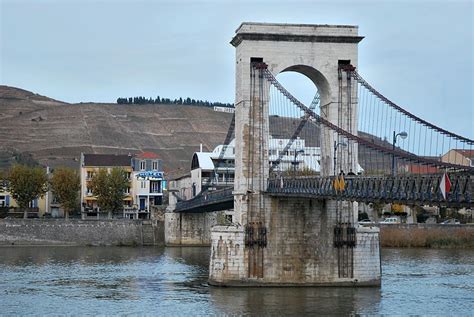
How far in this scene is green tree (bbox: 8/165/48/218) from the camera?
101250 mm

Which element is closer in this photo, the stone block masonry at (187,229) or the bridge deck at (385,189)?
the bridge deck at (385,189)

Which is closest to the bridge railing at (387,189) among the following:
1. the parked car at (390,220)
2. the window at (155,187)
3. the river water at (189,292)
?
the river water at (189,292)

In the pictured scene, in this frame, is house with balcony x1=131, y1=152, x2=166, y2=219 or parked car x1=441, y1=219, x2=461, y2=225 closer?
parked car x1=441, y1=219, x2=461, y2=225

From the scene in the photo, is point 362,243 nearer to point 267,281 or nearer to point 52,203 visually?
point 267,281

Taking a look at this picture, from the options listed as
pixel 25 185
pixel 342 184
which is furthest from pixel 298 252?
pixel 25 185

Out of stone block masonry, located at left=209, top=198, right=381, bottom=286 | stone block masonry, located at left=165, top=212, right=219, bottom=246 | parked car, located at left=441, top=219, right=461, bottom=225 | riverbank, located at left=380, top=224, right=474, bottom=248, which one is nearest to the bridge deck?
stone block masonry, located at left=209, top=198, right=381, bottom=286

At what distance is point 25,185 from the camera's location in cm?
10144

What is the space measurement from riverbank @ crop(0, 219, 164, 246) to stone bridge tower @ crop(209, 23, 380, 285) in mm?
A: 41414

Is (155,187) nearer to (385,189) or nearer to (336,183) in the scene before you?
(336,183)

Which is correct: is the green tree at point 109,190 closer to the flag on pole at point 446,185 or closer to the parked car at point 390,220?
the parked car at point 390,220

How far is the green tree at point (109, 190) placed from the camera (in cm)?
10256

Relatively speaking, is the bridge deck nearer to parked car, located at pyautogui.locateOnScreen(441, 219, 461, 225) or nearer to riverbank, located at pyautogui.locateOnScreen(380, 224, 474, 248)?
riverbank, located at pyautogui.locateOnScreen(380, 224, 474, 248)

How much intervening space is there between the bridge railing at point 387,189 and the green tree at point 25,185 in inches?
2115

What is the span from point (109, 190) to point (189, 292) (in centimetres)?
5206
